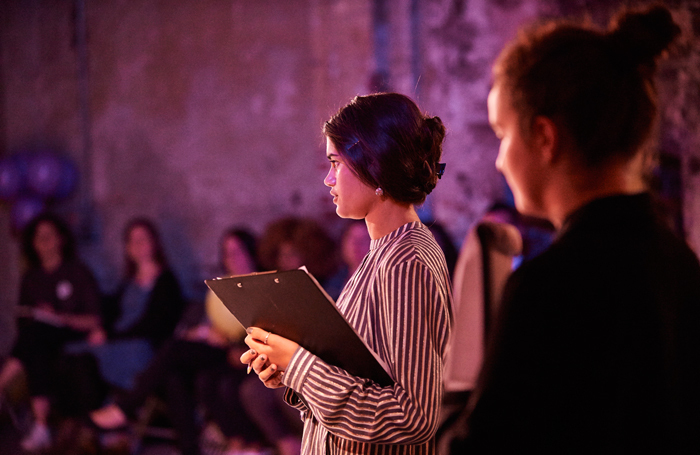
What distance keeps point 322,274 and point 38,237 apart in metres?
2.46

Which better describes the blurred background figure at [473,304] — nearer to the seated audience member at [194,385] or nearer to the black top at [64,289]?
the seated audience member at [194,385]

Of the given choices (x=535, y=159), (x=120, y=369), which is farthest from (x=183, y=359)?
(x=535, y=159)

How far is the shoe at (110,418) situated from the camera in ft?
13.6

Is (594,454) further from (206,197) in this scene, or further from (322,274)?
(206,197)

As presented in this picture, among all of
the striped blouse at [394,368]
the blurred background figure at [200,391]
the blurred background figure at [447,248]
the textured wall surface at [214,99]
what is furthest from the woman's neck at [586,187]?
the textured wall surface at [214,99]

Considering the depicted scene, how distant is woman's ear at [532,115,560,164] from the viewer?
81 centimetres

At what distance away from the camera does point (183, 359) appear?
4055mm

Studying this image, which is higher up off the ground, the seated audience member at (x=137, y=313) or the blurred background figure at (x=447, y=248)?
the blurred background figure at (x=447, y=248)

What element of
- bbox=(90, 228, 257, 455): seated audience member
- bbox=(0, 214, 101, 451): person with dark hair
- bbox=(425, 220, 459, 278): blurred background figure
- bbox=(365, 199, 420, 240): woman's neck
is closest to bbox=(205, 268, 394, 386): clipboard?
bbox=(365, 199, 420, 240): woman's neck

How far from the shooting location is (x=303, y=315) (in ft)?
4.20

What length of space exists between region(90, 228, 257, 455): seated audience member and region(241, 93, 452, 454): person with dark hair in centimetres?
253

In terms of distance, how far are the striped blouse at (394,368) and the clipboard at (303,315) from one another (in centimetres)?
3

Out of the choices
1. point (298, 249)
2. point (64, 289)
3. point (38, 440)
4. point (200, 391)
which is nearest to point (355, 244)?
point (298, 249)

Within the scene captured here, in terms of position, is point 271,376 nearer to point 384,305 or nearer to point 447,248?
point 384,305
